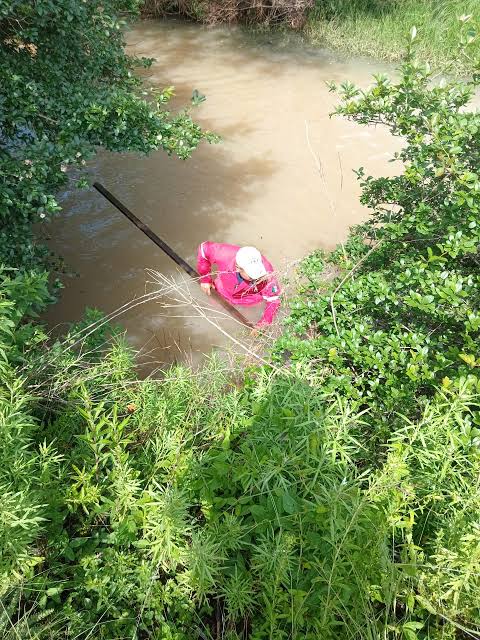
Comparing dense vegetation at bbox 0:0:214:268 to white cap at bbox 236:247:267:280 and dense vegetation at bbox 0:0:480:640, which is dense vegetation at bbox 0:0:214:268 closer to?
dense vegetation at bbox 0:0:480:640

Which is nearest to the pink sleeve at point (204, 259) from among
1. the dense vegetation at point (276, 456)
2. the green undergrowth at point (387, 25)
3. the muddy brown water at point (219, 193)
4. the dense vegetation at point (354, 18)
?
the muddy brown water at point (219, 193)

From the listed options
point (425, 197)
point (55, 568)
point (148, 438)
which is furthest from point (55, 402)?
point (425, 197)

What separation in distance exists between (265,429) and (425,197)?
194 cm

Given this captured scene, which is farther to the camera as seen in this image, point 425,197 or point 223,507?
point 425,197

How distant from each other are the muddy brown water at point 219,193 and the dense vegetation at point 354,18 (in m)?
0.81

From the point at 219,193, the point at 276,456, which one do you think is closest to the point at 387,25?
the point at 219,193

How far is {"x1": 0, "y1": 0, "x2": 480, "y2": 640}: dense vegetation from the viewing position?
1.77 m

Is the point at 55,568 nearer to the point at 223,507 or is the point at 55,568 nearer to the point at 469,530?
the point at 223,507

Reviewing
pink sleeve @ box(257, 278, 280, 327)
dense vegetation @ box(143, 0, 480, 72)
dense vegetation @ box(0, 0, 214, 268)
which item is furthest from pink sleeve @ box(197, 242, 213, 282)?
dense vegetation @ box(143, 0, 480, 72)

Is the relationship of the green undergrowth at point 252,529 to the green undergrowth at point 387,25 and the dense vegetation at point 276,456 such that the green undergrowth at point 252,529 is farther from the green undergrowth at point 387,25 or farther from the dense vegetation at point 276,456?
the green undergrowth at point 387,25

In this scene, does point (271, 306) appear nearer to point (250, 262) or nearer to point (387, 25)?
point (250, 262)

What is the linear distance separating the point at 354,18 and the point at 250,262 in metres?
8.76

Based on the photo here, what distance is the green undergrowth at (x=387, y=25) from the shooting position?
8.80m

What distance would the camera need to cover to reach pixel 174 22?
410 inches
